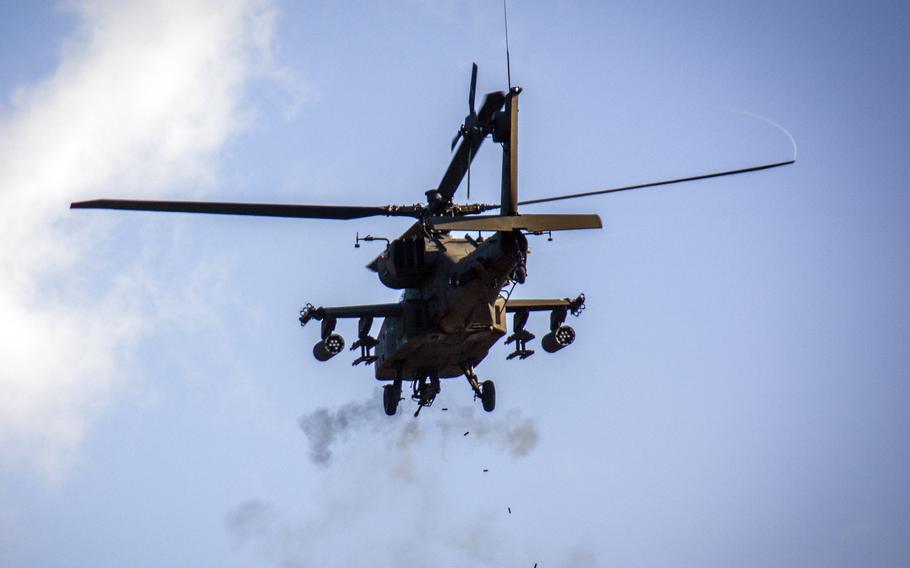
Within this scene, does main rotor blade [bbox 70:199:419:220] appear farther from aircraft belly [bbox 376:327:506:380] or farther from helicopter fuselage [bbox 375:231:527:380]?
aircraft belly [bbox 376:327:506:380]

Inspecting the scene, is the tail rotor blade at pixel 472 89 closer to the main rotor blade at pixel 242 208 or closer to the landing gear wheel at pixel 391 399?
the main rotor blade at pixel 242 208

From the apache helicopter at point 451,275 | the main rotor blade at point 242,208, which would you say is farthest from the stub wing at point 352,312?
the main rotor blade at point 242,208

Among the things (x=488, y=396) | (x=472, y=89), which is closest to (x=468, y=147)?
(x=472, y=89)

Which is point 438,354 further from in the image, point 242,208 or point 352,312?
point 242,208

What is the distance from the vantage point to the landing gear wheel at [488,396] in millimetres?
31312

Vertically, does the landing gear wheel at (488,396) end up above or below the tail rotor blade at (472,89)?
below

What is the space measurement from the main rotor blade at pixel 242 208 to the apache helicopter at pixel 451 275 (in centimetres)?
3

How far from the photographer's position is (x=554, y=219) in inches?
973

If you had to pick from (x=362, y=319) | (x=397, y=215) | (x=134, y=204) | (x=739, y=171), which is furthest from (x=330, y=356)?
(x=739, y=171)

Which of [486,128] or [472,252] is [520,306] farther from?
[486,128]

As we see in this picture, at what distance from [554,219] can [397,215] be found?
5.93 metres

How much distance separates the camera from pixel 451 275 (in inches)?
1105

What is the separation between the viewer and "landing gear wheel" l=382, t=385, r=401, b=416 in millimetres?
31391

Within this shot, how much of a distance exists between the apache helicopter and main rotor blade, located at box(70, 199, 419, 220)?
1.0 inches
